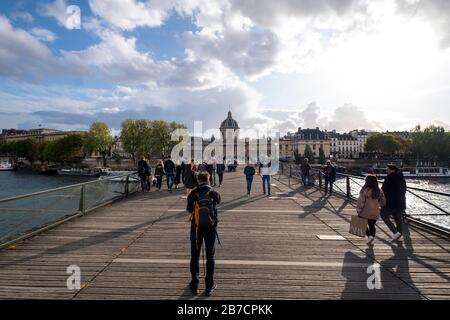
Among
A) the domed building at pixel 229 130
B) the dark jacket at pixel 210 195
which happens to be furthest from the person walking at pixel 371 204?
the domed building at pixel 229 130

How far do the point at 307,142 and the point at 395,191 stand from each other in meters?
164

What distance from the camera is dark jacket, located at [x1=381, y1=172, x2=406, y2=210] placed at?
8312 mm

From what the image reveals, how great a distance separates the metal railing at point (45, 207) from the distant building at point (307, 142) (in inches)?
6127

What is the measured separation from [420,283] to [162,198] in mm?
11595

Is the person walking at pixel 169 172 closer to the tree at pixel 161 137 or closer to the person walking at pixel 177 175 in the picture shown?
the person walking at pixel 177 175

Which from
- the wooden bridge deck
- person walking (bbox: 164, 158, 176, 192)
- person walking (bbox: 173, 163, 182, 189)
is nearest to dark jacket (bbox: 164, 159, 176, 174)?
person walking (bbox: 164, 158, 176, 192)

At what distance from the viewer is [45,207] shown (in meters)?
9.09
